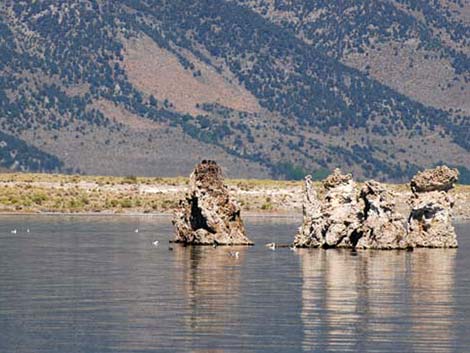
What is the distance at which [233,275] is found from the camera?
58531 mm

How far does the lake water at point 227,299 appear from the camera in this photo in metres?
39.9

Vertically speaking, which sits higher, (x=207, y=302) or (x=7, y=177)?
(x=7, y=177)

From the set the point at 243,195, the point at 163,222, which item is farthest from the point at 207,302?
the point at 243,195

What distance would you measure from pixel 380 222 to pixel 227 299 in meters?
27.8

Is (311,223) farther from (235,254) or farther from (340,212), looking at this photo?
(235,254)

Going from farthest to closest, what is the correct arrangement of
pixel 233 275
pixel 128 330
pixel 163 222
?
1. pixel 163 222
2. pixel 233 275
3. pixel 128 330

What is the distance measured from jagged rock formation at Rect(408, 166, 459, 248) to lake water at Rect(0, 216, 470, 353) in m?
3.14

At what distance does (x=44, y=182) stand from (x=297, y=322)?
11635 cm

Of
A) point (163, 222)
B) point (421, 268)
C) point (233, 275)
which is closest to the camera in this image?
point (233, 275)

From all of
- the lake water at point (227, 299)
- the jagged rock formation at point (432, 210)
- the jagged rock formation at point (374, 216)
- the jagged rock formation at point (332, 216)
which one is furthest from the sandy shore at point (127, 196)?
the lake water at point (227, 299)

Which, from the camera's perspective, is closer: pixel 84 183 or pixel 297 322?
pixel 297 322

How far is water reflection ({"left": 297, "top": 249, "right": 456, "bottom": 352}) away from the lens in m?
40.3

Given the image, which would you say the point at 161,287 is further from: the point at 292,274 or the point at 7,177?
the point at 7,177

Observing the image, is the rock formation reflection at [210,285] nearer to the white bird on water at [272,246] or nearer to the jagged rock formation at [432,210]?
the white bird on water at [272,246]
